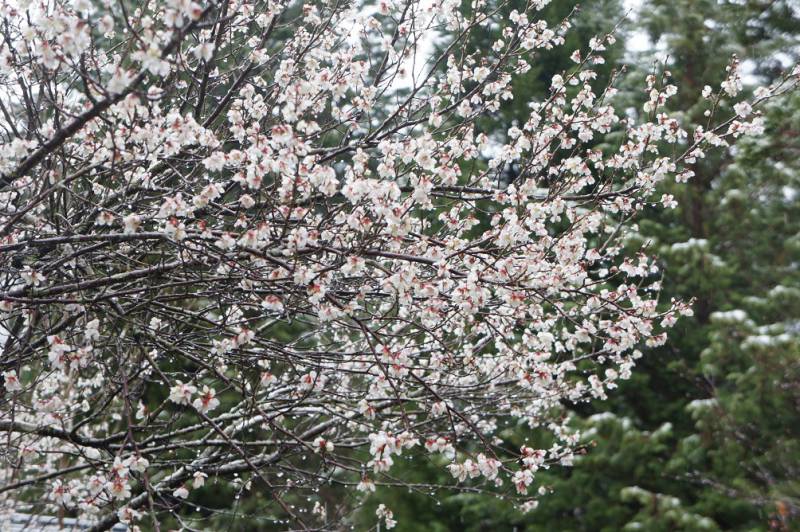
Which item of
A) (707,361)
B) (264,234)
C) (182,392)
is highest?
(707,361)

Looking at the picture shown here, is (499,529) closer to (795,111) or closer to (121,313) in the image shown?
(795,111)

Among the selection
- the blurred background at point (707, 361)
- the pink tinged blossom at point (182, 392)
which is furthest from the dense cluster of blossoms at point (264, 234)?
the blurred background at point (707, 361)

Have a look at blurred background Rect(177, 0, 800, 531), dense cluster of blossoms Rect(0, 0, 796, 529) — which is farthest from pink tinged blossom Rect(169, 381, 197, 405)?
blurred background Rect(177, 0, 800, 531)

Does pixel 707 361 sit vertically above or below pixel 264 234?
above

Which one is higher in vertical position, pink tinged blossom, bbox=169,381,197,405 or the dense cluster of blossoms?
the dense cluster of blossoms

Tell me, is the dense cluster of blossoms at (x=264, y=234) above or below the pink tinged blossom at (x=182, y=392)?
above

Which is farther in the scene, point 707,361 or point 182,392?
point 707,361

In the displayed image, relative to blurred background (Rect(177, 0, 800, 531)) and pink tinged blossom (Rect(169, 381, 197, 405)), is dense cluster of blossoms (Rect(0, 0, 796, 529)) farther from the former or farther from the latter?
blurred background (Rect(177, 0, 800, 531))

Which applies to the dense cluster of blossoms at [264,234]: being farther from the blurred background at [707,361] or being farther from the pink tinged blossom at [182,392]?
the blurred background at [707,361]

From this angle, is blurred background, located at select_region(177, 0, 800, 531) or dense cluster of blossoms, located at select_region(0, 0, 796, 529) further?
blurred background, located at select_region(177, 0, 800, 531)

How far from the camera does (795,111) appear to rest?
7.53 m

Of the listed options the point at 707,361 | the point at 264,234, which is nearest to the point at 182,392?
the point at 264,234

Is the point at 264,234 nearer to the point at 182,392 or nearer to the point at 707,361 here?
the point at 182,392

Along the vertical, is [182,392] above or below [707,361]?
below
